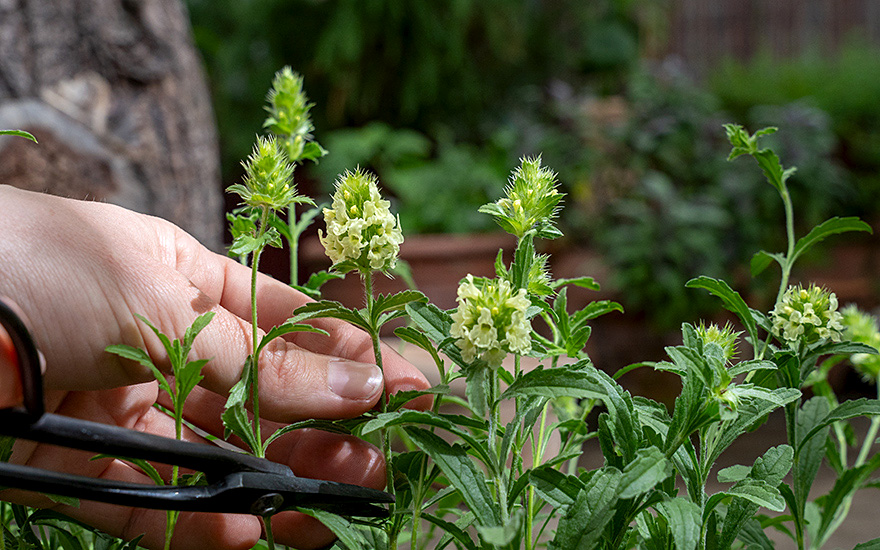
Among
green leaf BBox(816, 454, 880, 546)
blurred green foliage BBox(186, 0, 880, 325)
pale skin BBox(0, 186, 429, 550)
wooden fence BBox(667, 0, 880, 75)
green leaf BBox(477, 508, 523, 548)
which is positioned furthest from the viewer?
wooden fence BBox(667, 0, 880, 75)

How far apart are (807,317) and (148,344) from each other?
1.31 feet

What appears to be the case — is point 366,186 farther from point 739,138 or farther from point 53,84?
point 53,84

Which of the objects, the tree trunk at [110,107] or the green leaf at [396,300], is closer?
the green leaf at [396,300]

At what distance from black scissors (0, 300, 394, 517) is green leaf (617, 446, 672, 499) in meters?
0.15

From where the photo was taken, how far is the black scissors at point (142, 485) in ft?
1.11

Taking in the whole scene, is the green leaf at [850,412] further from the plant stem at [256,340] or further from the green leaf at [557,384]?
the plant stem at [256,340]

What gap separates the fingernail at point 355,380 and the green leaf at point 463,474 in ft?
0.19

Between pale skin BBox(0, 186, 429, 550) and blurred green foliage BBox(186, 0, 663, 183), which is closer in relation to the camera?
pale skin BBox(0, 186, 429, 550)

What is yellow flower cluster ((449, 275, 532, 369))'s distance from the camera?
350 mm

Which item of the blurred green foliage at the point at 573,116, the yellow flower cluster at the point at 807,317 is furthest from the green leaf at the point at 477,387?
the blurred green foliage at the point at 573,116

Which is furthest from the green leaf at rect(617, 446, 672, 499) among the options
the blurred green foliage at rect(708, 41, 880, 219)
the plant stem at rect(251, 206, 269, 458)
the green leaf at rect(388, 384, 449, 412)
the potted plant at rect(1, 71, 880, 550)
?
the blurred green foliage at rect(708, 41, 880, 219)

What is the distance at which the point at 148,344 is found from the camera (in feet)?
1.41

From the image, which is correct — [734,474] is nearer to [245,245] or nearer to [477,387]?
[477,387]

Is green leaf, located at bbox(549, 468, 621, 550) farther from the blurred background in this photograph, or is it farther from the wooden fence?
the wooden fence
